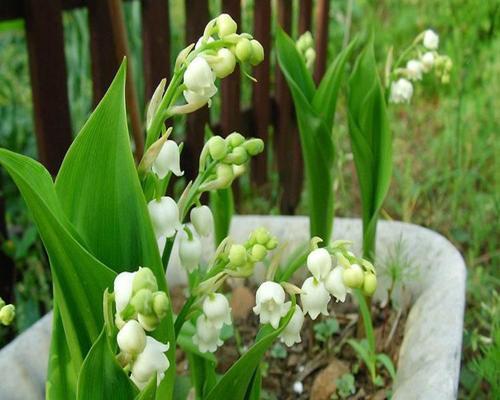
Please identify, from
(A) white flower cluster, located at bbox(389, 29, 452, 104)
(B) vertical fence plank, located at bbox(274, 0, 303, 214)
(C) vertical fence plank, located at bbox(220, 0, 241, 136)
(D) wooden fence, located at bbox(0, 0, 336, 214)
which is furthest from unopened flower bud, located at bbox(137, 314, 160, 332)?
(B) vertical fence plank, located at bbox(274, 0, 303, 214)

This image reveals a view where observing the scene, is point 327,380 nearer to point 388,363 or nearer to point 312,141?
point 388,363

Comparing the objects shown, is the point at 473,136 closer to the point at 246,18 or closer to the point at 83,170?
the point at 246,18

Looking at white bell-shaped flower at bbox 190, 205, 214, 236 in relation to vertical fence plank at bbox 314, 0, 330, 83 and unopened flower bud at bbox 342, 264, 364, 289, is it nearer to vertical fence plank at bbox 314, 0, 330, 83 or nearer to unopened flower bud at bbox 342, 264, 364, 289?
unopened flower bud at bbox 342, 264, 364, 289

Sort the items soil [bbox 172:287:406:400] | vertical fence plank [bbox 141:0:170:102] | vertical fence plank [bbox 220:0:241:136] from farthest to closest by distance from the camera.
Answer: vertical fence plank [bbox 220:0:241:136], vertical fence plank [bbox 141:0:170:102], soil [bbox 172:287:406:400]

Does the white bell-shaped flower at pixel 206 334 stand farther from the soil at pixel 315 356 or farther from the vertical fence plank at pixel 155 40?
the vertical fence plank at pixel 155 40

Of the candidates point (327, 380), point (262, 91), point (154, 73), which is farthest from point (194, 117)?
point (327, 380)
